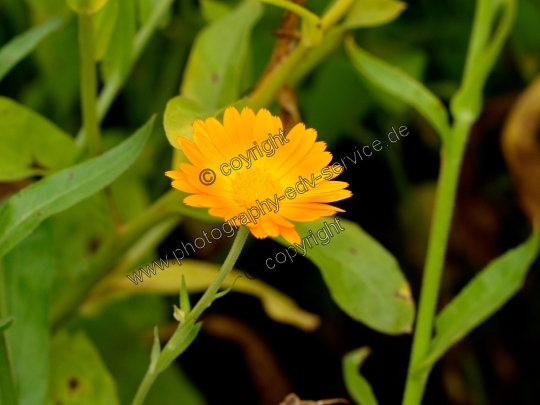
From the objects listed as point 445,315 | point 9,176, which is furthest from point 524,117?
point 9,176

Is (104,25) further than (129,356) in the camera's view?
No

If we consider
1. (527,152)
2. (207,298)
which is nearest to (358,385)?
(207,298)

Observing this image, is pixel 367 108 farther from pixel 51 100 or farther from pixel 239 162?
pixel 239 162

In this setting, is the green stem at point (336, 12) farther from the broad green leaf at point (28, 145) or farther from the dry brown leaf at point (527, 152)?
the dry brown leaf at point (527, 152)

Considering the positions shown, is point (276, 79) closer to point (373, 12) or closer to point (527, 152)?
point (373, 12)

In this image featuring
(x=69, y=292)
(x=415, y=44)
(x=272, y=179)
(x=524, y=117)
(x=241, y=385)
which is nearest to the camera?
(x=272, y=179)

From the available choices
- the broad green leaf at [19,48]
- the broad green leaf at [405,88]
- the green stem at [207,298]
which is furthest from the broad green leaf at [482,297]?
the broad green leaf at [19,48]
